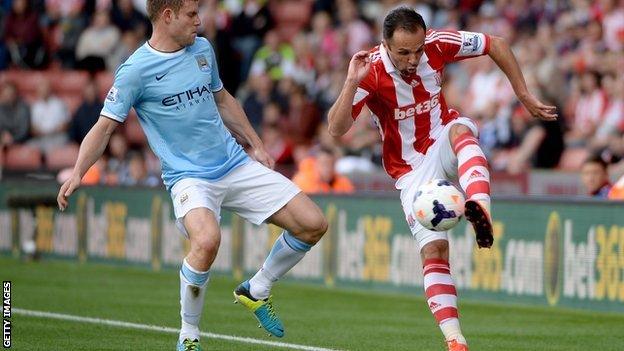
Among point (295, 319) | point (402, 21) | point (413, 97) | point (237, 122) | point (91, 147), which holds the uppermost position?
point (402, 21)

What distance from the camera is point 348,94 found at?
9.74m

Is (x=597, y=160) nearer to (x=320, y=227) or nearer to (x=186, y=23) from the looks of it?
(x=320, y=227)

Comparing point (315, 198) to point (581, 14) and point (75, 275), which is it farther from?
point (581, 14)

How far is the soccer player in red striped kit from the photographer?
31.9ft

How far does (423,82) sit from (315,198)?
7.73 metres

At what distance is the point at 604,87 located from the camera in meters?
19.1

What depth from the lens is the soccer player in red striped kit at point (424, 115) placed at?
383 inches

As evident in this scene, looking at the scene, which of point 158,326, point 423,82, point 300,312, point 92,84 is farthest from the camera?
point 92,84

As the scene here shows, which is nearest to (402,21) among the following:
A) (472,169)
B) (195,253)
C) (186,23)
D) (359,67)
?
(359,67)

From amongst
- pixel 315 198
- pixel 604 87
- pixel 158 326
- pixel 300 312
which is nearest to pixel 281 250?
pixel 158 326

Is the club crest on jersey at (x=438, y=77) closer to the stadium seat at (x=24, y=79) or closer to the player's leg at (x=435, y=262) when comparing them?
the player's leg at (x=435, y=262)

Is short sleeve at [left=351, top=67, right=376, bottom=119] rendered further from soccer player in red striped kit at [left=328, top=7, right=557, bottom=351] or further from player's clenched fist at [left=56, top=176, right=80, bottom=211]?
player's clenched fist at [left=56, top=176, right=80, bottom=211]

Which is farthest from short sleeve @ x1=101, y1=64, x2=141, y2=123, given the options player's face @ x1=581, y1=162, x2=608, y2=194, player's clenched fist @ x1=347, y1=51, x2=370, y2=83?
player's face @ x1=581, y1=162, x2=608, y2=194

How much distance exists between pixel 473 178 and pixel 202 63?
2.06m
